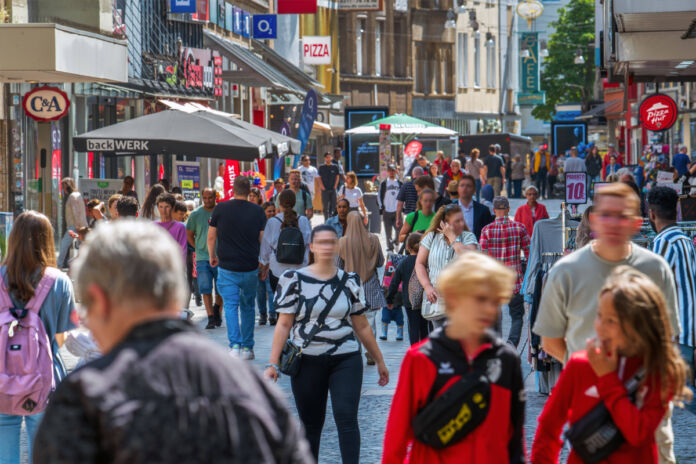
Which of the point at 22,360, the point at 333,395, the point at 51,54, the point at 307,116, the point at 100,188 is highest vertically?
the point at 51,54

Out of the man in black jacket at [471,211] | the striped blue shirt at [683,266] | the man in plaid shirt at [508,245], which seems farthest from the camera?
the man in black jacket at [471,211]

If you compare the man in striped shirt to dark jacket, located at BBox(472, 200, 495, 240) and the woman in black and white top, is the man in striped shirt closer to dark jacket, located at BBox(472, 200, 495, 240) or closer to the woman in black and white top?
the woman in black and white top

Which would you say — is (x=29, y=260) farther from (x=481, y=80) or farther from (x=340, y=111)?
(x=481, y=80)

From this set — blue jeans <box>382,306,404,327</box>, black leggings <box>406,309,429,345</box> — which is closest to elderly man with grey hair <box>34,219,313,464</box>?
black leggings <box>406,309,429,345</box>

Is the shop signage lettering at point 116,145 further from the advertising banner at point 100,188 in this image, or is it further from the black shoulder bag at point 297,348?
the black shoulder bag at point 297,348

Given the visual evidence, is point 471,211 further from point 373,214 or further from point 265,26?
point 265,26

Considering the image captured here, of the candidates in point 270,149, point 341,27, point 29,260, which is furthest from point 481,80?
point 29,260

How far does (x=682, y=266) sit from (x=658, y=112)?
59.6ft

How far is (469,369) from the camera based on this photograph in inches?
165

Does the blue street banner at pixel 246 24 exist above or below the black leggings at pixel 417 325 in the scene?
above

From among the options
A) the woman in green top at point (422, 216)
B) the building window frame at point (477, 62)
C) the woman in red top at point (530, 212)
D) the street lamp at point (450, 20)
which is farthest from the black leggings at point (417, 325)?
the building window frame at point (477, 62)

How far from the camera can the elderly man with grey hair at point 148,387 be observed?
Result: 9.11 ft

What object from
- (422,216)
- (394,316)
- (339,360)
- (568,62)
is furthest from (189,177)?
(568,62)

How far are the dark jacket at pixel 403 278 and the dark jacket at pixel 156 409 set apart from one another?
8.28 meters
